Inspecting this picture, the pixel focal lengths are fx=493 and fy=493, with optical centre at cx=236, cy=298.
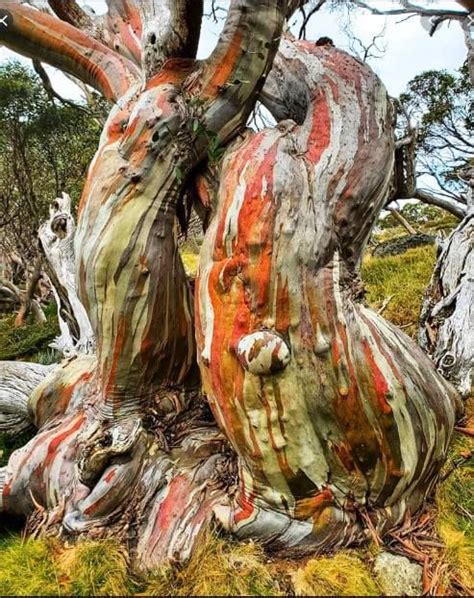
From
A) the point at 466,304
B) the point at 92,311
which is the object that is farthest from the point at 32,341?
the point at 466,304

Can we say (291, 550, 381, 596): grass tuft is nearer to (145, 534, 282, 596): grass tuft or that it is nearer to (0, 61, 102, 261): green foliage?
Result: (145, 534, 282, 596): grass tuft

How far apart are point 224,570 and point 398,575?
19.7 inches

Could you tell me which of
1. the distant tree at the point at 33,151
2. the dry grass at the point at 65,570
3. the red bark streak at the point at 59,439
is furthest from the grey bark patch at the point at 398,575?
the distant tree at the point at 33,151

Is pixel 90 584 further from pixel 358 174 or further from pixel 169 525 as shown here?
pixel 358 174

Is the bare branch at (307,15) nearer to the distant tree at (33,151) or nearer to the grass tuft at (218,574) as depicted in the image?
the grass tuft at (218,574)

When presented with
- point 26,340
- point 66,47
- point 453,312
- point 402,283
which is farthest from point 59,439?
point 26,340

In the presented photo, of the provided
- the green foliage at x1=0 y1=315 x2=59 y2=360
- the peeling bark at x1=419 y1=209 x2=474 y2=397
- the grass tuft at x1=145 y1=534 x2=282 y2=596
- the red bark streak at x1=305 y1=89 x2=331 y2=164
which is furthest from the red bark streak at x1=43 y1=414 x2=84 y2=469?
the green foliage at x1=0 y1=315 x2=59 y2=360

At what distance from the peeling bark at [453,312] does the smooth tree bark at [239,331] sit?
0.61 m

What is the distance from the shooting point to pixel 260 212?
154cm

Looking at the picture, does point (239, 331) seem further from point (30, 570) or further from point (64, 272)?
point (64, 272)

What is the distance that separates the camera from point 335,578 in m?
1.36

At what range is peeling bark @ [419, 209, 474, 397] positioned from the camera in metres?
2.58

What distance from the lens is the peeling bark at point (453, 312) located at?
2584mm

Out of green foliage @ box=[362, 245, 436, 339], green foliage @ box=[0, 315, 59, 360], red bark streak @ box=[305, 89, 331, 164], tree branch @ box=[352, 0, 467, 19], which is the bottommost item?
green foliage @ box=[0, 315, 59, 360]
